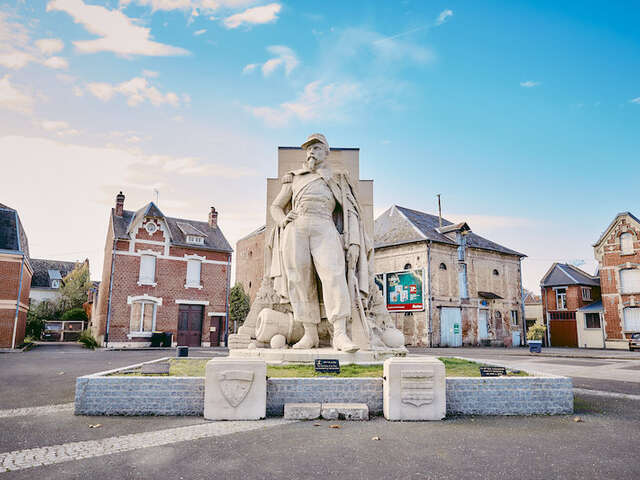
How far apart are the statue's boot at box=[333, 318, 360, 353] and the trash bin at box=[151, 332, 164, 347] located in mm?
21588

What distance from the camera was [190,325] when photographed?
95.1 ft

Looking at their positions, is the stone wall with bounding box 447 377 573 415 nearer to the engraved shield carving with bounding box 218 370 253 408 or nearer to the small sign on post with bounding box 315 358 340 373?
the small sign on post with bounding box 315 358 340 373

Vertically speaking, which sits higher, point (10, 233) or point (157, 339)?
point (10, 233)

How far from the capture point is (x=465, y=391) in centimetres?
580

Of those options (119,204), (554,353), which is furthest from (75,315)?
(554,353)

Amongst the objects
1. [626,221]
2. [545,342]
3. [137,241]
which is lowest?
[545,342]

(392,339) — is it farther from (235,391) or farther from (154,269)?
(154,269)

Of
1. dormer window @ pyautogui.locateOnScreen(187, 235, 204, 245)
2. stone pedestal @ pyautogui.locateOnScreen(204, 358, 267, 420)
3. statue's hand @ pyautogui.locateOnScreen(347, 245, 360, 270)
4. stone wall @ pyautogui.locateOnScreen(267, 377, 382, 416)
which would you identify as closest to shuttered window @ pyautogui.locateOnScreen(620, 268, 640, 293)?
dormer window @ pyautogui.locateOnScreen(187, 235, 204, 245)

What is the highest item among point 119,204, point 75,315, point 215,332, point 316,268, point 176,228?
point 119,204

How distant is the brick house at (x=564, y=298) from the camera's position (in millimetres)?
33125

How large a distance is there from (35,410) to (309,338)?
428 cm

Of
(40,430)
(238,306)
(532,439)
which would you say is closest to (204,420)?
(40,430)

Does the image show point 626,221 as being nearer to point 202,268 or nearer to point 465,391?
point 202,268

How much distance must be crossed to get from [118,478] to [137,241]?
2627cm
